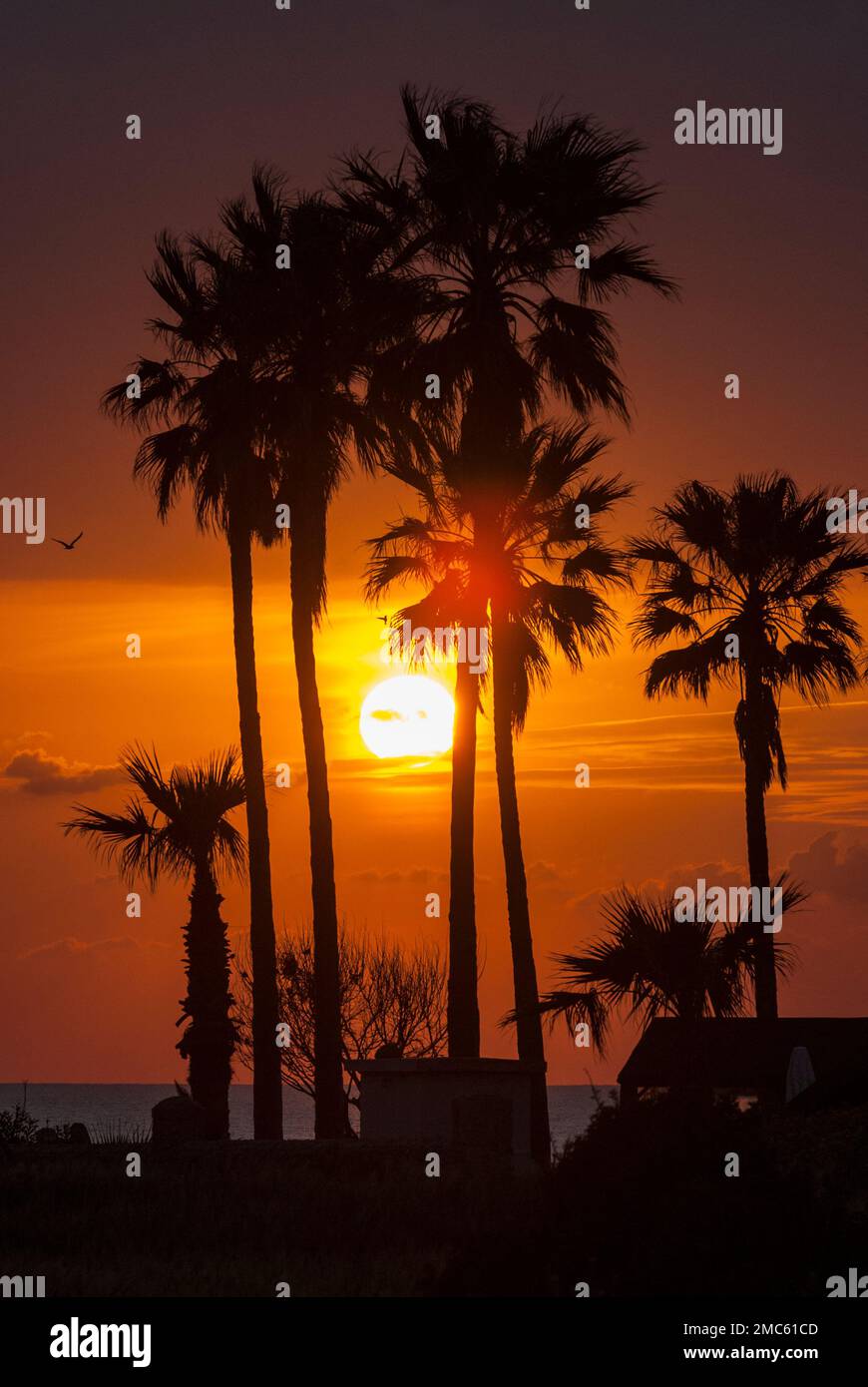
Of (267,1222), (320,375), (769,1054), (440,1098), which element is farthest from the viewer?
(769,1054)

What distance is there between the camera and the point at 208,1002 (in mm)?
38062

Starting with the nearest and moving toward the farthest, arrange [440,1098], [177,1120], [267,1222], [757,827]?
[267,1222] → [177,1120] → [440,1098] → [757,827]

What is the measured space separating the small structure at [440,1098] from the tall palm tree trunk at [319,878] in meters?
3.45

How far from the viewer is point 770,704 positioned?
44.1 m

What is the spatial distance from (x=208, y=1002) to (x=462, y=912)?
6003 millimetres

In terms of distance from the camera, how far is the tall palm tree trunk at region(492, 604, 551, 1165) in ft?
122

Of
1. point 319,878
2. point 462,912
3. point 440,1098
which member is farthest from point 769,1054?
point 440,1098

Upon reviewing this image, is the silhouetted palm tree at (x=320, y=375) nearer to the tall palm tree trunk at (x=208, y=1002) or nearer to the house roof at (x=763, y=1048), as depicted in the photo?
the tall palm tree trunk at (x=208, y=1002)

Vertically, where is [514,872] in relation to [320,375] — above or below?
below

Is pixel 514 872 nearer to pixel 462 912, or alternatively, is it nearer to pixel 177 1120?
pixel 462 912

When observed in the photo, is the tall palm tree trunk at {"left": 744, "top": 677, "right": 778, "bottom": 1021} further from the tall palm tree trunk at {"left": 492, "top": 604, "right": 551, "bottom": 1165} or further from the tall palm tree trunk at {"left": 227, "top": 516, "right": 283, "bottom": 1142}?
the tall palm tree trunk at {"left": 227, "top": 516, "right": 283, "bottom": 1142}
